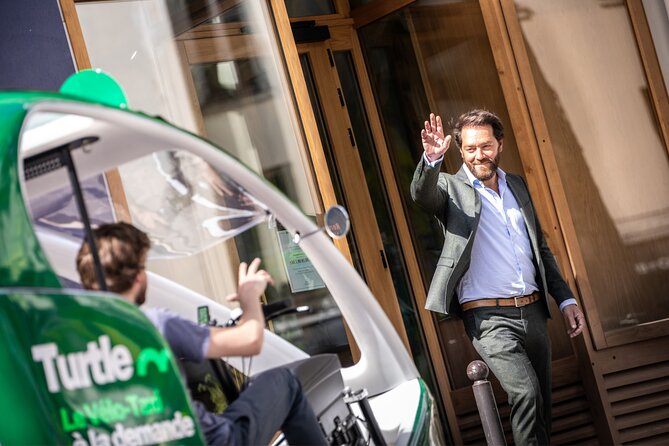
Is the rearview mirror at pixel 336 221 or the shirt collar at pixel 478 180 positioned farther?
the shirt collar at pixel 478 180

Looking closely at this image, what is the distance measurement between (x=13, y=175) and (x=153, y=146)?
67 centimetres

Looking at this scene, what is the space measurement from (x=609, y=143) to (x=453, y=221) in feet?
6.46

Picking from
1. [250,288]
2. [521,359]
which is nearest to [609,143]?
[521,359]

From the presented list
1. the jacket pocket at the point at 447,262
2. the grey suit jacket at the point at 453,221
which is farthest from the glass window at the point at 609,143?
the jacket pocket at the point at 447,262

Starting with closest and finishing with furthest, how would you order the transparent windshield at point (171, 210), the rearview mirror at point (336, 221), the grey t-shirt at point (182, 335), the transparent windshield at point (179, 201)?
the grey t-shirt at point (182, 335) → the transparent windshield at point (171, 210) → the transparent windshield at point (179, 201) → the rearview mirror at point (336, 221)

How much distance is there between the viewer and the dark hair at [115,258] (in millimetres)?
2701

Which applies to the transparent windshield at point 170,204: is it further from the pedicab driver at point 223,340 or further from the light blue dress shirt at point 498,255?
the light blue dress shirt at point 498,255

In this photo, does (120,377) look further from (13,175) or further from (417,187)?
(417,187)

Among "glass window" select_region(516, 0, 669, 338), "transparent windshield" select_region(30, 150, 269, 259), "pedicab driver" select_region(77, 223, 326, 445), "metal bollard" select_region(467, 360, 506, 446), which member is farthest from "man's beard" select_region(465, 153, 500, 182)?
"pedicab driver" select_region(77, 223, 326, 445)

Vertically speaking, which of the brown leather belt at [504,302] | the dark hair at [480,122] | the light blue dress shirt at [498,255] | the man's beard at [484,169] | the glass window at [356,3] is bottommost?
the brown leather belt at [504,302]

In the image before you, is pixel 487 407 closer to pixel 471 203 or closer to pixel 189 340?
pixel 471 203

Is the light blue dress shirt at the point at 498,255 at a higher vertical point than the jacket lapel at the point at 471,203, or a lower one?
lower

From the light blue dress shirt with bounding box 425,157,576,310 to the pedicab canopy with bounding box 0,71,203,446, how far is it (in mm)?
2457

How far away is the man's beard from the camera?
4.86 meters
